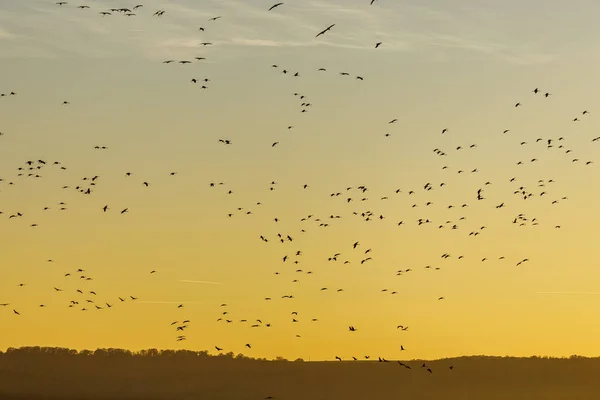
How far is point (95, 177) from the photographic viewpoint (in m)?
25.3

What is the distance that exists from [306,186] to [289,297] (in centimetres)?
1332

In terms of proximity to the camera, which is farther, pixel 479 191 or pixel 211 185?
pixel 479 191

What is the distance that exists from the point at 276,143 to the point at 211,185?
244 inches

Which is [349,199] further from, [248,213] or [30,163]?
[30,163]

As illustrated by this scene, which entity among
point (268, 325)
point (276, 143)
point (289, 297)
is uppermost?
point (276, 143)

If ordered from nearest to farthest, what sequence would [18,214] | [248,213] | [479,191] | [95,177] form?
[479,191] < [248,213] < [95,177] < [18,214]

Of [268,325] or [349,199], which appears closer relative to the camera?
[349,199]

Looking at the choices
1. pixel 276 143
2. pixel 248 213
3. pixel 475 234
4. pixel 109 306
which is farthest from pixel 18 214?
pixel 475 234

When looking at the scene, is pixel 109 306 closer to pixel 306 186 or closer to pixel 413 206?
pixel 306 186

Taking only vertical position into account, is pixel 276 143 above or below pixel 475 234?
above

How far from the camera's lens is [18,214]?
29312 mm

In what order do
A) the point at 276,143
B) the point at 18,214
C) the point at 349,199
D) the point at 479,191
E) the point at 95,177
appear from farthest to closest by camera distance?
the point at 18,214
the point at 95,177
the point at 479,191
the point at 349,199
the point at 276,143

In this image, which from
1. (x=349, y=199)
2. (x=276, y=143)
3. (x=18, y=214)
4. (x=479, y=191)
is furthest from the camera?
(x=18, y=214)

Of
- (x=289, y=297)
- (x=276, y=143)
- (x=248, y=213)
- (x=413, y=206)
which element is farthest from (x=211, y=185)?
(x=413, y=206)
